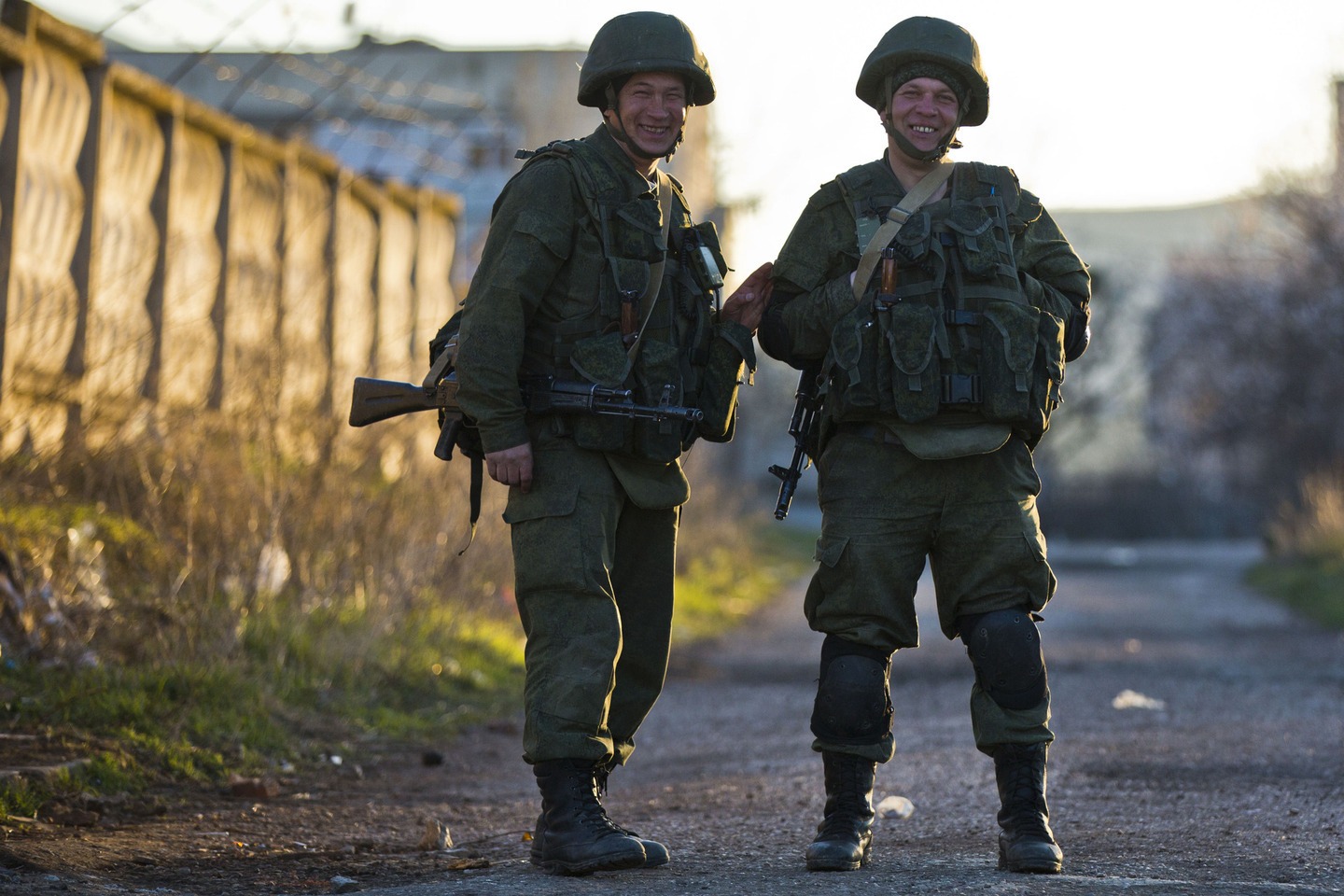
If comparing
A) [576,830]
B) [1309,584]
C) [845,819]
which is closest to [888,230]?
[845,819]

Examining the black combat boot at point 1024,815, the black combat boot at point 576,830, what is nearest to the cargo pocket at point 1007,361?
the black combat boot at point 1024,815

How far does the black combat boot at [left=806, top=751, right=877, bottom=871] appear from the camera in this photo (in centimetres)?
407

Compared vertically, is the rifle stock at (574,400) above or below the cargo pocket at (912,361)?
below

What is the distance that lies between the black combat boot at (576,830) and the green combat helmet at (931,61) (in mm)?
1825

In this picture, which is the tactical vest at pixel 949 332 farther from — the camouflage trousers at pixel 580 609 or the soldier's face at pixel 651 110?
the camouflage trousers at pixel 580 609

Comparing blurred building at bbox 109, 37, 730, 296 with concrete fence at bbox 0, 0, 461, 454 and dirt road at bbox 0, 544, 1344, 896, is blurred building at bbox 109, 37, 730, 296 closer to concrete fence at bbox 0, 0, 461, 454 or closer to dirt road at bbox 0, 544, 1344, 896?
concrete fence at bbox 0, 0, 461, 454

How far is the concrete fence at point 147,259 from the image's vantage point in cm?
760

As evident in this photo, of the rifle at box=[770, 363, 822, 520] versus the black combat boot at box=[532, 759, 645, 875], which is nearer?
the black combat boot at box=[532, 759, 645, 875]

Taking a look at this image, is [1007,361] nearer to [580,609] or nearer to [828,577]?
[828,577]

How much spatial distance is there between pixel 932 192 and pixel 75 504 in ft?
14.4

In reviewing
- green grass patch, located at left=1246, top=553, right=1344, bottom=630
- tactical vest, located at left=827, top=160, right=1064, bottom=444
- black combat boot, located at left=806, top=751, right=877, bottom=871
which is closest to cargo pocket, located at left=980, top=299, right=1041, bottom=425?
tactical vest, located at left=827, top=160, right=1064, bottom=444

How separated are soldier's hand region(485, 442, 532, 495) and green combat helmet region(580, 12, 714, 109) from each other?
0.98 metres

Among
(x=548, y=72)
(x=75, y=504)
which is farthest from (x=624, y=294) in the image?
(x=548, y=72)

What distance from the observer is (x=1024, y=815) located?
4105 millimetres
